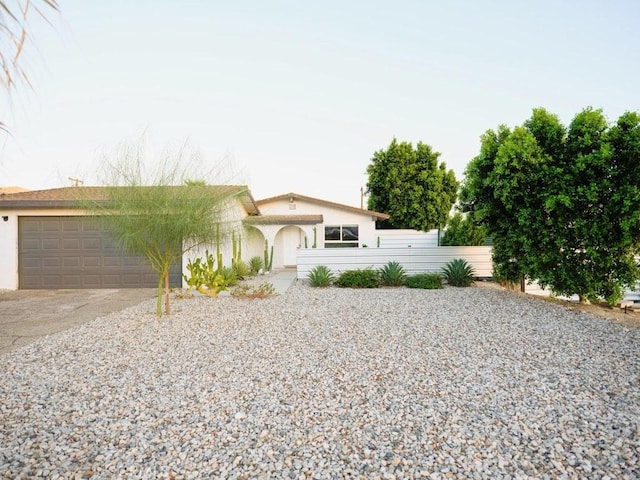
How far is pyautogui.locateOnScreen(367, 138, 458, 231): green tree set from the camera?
24.9m

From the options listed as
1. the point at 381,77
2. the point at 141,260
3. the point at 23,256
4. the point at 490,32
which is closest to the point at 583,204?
the point at 490,32

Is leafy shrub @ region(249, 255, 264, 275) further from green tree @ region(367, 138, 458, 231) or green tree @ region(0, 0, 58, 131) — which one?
green tree @ region(0, 0, 58, 131)

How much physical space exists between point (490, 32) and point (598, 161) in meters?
4.71

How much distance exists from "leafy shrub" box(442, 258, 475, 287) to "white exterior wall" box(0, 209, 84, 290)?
11691 mm

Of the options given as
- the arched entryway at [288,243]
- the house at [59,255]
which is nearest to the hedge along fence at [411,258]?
the house at [59,255]

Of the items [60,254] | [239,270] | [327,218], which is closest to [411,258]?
[239,270]

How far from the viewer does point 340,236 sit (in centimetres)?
1894

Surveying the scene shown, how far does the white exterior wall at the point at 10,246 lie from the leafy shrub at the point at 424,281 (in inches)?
408

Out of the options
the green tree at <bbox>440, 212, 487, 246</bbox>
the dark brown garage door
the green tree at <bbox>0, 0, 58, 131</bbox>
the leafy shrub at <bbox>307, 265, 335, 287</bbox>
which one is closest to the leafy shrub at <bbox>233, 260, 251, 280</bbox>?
the leafy shrub at <bbox>307, 265, 335, 287</bbox>

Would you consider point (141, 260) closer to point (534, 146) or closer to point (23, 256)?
point (23, 256)

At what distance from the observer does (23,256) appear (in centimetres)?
1165

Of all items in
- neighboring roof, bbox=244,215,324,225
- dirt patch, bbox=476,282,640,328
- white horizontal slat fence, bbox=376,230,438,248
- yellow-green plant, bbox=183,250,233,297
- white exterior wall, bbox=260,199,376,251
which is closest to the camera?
dirt patch, bbox=476,282,640,328

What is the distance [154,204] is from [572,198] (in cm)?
827

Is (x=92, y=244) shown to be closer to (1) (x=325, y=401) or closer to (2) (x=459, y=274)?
(1) (x=325, y=401)
